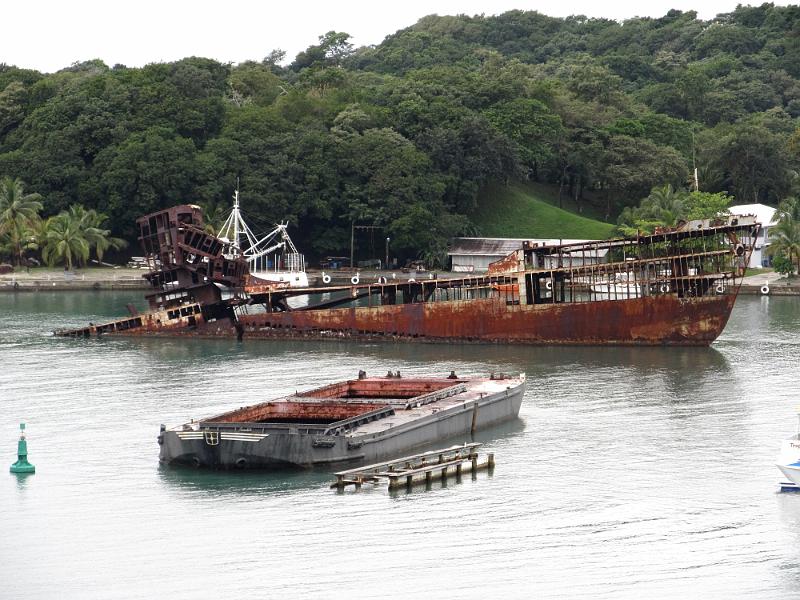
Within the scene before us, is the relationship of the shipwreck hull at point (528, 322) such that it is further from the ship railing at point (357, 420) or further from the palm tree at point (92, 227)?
the palm tree at point (92, 227)

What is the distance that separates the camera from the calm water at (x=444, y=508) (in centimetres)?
3638

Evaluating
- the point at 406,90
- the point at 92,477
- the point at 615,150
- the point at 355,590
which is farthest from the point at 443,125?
the point at 355,590

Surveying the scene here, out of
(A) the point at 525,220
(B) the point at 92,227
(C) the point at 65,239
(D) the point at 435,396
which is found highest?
(B) the point at 92,227

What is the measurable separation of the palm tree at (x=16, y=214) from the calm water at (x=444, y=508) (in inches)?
2416

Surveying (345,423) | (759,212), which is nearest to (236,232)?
(759,212)

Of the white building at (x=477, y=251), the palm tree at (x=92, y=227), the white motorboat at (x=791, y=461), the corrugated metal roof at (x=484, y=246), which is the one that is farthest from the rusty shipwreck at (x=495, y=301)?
the corrugated metal roof at (x=484, y=246)

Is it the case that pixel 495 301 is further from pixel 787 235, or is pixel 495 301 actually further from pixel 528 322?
pixel 787 235

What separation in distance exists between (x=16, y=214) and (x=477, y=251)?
40463 mm

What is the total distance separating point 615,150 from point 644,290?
70.8 metres

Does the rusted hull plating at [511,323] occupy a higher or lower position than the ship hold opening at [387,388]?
higher

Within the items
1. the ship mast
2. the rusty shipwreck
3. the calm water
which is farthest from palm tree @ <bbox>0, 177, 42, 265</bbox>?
the calm water

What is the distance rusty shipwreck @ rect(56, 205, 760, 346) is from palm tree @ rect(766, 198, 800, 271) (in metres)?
32.3

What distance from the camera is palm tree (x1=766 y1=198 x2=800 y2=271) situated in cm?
11650

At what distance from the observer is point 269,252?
12256cm
